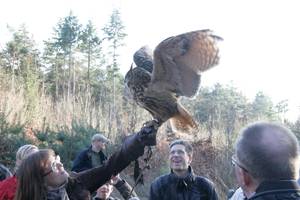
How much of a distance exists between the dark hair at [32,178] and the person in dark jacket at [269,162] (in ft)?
5.14

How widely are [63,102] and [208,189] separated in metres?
7.60

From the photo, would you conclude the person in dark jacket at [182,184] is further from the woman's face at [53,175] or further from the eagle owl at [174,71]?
the woman's face at [53,175]

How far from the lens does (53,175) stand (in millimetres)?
3107

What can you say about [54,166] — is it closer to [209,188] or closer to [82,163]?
[209,188]

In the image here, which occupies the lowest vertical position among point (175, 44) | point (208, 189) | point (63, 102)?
point (208, 189)

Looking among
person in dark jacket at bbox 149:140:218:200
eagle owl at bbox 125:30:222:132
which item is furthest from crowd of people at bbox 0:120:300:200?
eagle owl at bbox 125:30:222:132

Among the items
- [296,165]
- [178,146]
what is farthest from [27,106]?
[296,165]

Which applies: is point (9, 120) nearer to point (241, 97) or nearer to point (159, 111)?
point (159, 111)

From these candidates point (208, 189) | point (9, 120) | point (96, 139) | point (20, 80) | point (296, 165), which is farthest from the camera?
point (20, 80)

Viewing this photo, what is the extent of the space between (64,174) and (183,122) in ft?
3.49

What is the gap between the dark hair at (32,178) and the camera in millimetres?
2973

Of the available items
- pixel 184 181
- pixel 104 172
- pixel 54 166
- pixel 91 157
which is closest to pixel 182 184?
pixel 184 181

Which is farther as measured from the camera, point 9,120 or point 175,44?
point 9,120

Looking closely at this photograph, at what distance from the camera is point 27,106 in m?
10.9
